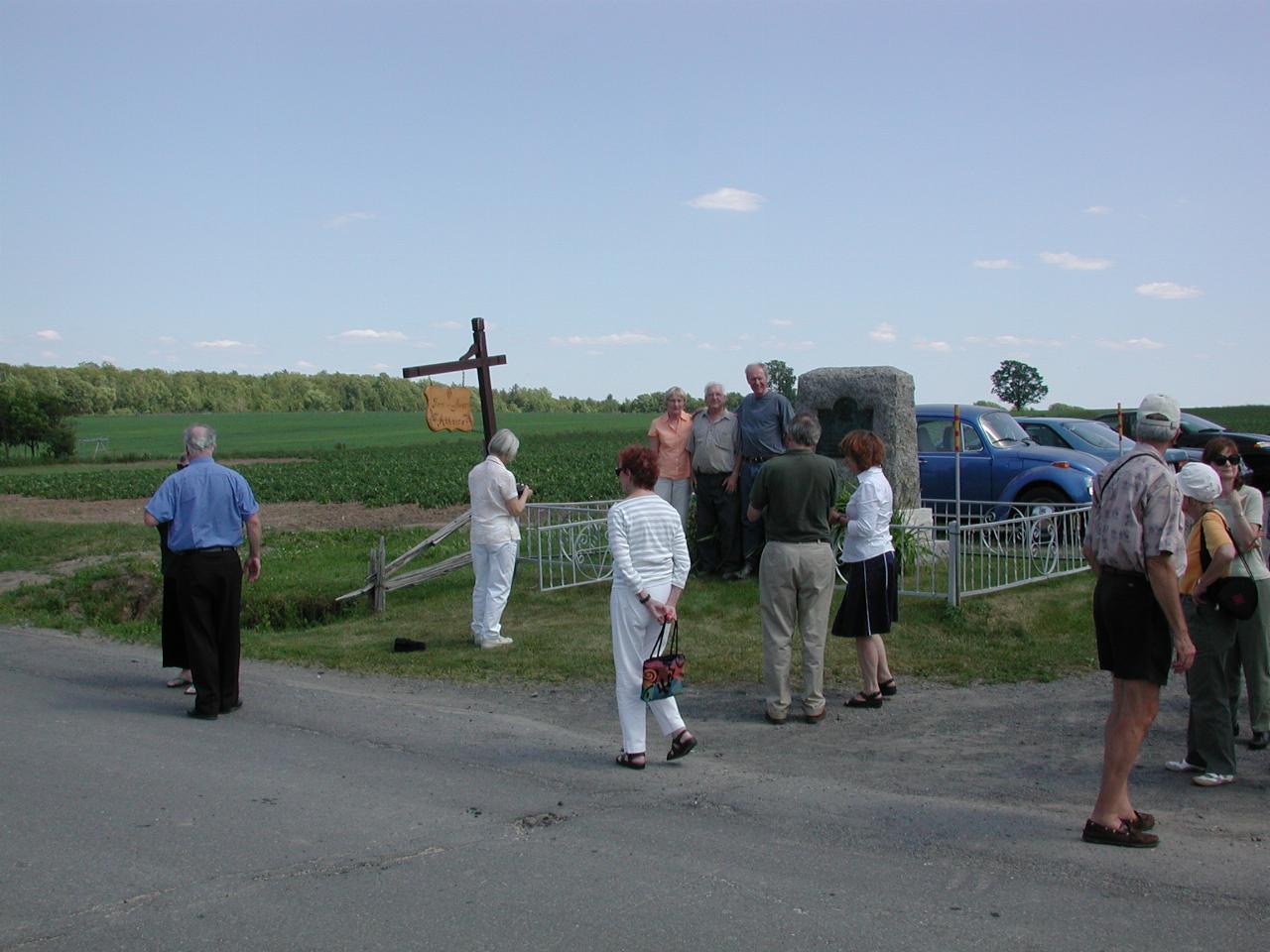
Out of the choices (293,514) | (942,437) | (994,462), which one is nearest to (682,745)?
(994,462)

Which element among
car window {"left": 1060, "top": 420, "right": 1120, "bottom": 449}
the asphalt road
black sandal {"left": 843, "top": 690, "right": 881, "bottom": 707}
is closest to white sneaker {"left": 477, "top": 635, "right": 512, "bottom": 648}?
the asphalt road

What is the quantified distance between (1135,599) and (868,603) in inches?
109

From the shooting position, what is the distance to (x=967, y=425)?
14969 mm

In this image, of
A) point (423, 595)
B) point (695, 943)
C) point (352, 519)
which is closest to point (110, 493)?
point (352, 519)

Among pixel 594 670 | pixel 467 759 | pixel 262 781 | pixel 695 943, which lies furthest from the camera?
pixel 594 670

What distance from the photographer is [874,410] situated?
40.7 feet

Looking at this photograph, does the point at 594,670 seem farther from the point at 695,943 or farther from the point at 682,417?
the point at 695,943

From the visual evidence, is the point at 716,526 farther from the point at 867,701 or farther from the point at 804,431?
the point at 804,431

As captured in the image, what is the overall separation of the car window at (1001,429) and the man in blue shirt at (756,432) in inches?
183

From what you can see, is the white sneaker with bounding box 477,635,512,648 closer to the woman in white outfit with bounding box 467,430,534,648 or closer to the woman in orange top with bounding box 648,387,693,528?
the woman in white outfit with bounding box 467,430,534,648

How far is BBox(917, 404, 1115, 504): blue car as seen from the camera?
13742 millimetres

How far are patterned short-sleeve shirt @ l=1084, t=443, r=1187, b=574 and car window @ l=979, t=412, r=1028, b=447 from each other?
33.0ft

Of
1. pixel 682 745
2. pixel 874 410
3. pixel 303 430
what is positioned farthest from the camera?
pixel 303 430

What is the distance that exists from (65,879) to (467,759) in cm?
234
